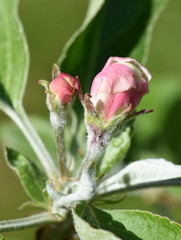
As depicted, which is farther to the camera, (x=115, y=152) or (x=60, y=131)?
(x=115, y=152)

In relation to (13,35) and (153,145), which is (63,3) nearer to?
(153,145)

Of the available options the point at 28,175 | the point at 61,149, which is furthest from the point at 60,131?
the point at 28,175

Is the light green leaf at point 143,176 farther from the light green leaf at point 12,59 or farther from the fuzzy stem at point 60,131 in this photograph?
the light green leaf at point 12,59

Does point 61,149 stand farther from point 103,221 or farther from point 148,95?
point 148,95

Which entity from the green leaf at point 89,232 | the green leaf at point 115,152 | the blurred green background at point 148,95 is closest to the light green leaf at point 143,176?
the green leaf at point 115,152

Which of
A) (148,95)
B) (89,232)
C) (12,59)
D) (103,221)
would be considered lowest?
(148,95)
